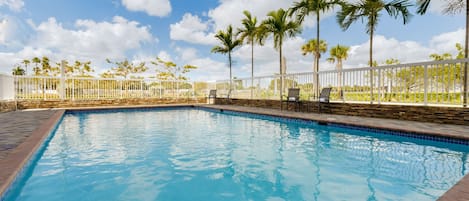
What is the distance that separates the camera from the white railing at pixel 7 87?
8.48 metres

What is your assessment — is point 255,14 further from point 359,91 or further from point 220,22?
point 359,91

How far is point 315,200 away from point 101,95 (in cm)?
1252

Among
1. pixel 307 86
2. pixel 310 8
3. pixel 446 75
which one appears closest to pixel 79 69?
pixel 310 8

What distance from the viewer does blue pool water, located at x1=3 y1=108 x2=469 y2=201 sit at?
7.33ft

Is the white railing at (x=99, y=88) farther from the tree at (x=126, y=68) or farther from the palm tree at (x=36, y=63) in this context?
the palm tree at (x=36, y=63)

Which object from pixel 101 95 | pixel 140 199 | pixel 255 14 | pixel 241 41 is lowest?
pixel 140 199

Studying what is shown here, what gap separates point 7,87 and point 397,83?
12779mm

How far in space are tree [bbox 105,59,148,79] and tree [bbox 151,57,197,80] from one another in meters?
1.54

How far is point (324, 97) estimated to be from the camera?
730 cm

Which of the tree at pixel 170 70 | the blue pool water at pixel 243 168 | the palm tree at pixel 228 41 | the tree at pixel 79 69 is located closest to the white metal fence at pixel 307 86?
the blue pool water at pixel 243 168

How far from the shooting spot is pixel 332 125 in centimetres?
571

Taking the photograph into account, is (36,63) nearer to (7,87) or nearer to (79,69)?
(79,69)

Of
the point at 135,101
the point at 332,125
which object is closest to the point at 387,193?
the point at 332,125

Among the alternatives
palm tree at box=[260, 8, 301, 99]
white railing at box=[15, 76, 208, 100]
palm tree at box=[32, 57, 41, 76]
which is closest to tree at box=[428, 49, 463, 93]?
palm tree at box=[260, 8, 301, 99]
